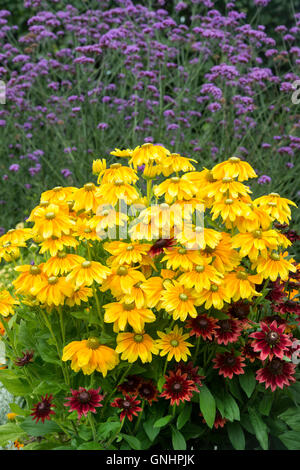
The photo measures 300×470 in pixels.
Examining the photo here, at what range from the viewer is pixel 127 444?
1.56m

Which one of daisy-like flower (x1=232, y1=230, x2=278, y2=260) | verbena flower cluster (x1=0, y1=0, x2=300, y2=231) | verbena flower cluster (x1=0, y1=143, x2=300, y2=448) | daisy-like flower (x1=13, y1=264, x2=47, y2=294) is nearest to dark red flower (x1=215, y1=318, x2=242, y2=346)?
verbena flower cluster (x1=0, y1=143, x2=300, y2=448)

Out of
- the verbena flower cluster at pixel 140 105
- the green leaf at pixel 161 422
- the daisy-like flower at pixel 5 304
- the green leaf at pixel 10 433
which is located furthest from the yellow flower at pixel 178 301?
the verbena flower cluster at pixel 140 105

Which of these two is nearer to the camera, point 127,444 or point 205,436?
point 127,444

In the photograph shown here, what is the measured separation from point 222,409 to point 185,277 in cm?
45

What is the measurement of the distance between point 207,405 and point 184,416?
10 cm

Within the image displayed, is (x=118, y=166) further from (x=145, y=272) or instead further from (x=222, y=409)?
(x=222, y=409)

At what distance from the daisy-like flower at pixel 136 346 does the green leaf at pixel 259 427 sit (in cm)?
41

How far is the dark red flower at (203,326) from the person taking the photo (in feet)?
4.81

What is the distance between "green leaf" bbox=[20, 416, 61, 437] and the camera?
153 centimetres

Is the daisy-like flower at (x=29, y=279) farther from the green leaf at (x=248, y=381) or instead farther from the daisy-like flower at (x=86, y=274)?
the green leaf at (x=248, y=381)

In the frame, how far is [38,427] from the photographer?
5.05 feet

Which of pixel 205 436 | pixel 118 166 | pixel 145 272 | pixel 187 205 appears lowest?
pixel 205 436

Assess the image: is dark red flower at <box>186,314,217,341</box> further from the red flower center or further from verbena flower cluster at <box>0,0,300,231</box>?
verbena flower cluster at <box>0,0,300,231</box>

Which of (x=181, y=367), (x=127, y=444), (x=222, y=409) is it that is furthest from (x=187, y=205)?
(x=127, y=444)
